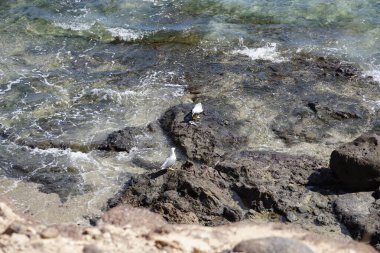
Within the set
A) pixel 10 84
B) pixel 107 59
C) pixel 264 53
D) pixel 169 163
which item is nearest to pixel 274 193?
pixel 169 163

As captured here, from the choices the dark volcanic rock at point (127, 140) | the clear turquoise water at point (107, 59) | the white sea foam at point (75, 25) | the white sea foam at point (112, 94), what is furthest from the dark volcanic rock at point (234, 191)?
the white sea foam at point (75, 25)

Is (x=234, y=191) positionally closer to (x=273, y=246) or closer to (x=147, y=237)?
(x=147, y=237)

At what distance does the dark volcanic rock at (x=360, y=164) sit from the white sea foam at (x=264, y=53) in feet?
18.6

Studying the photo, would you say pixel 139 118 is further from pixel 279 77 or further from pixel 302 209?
pixel 302 209

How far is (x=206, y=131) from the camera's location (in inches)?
437

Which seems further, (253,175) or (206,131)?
(206,131)

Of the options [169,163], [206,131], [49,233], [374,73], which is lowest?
[374,73]

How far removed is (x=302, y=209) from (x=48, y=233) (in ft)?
14.5

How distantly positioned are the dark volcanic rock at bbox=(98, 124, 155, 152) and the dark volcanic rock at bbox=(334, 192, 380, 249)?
415cm

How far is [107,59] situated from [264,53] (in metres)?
4.38

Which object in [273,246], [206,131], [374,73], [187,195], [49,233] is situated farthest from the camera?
[374,73]

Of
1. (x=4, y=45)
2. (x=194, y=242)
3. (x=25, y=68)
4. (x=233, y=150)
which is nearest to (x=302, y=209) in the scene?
(x=233, y=150)

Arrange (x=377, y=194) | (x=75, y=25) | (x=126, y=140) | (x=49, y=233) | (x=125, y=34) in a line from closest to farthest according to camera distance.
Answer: (x=49, y=233) < (x=377, y=194) < (x=126, y=140) < (x=125, y=34) < (x=75, y=25)

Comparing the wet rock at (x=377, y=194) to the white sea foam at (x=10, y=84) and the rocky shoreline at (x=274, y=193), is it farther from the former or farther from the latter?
the white sea foam at (x=10, y=84)
